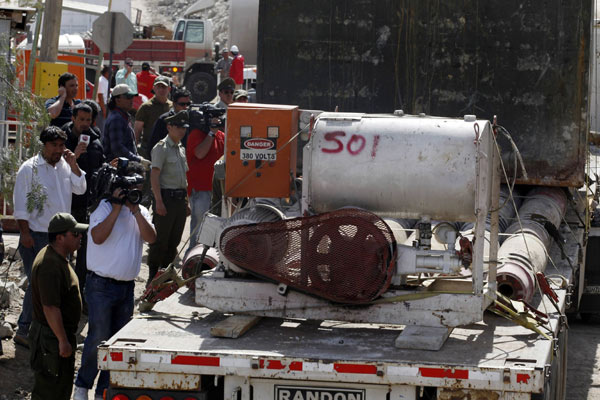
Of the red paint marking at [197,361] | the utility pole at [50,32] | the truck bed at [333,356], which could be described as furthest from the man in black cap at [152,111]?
the red paint marking at [197,361]

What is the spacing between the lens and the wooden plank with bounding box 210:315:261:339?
220 inches

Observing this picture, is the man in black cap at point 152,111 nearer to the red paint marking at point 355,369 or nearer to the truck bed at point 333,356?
the truck bed at point 333,356

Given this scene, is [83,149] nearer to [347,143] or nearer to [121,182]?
[121,182]

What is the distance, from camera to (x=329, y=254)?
219 inches

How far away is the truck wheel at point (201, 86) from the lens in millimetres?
30125

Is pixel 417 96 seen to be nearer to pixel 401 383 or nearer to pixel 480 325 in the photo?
pixel 480 325

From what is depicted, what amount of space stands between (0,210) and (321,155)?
783cm

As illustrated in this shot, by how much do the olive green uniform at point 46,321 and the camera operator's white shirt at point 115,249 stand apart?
208 mm

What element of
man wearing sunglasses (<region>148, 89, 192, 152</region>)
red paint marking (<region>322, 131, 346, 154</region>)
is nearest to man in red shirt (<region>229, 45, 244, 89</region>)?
man wearing sunglasses (<region>148, 89, 192, 152</region>)

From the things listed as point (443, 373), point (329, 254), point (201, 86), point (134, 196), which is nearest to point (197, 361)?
point (329, 254)

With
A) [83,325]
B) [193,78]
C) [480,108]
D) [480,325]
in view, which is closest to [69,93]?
[83,325]

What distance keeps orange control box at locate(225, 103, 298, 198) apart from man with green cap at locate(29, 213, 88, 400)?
1154 millimetres

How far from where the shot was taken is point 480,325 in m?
6.00

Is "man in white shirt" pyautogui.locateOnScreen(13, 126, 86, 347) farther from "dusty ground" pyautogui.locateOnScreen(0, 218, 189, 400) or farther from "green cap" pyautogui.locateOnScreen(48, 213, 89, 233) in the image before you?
"green cap" pyautogui.locateOnScreen(48, 213, 89, 233)
